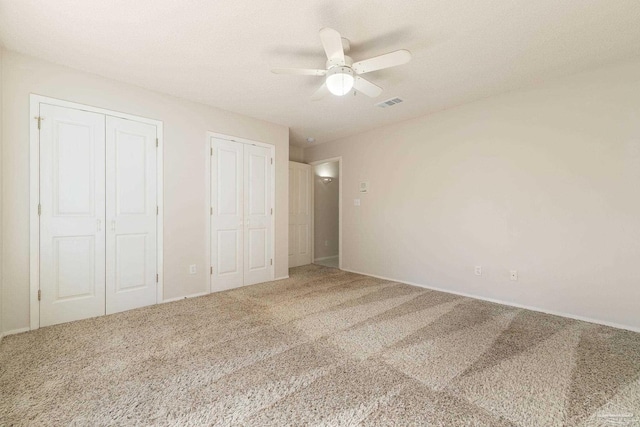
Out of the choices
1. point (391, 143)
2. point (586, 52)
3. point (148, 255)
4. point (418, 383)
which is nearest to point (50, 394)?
point (148, 255)

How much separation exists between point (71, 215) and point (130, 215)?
1.55 feet

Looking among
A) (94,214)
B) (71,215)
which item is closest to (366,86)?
(94,214)

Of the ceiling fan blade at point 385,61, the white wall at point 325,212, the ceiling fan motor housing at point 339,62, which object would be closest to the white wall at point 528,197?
the white wall at point 325,212

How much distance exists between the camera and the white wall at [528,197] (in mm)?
2480

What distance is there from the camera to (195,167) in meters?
3.41

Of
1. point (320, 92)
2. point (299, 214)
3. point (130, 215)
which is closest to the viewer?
point (320, 92)

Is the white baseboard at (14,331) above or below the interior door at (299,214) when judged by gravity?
below

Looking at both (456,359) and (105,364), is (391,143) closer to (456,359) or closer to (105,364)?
(456,359)

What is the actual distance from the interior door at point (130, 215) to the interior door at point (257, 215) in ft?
3.84

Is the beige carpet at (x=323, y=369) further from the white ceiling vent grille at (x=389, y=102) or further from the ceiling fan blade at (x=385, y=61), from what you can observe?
the white ceiling vent grille at (x=389, y=102)

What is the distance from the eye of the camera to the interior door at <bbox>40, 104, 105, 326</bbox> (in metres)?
2.47

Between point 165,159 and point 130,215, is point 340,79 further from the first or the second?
point 130,215

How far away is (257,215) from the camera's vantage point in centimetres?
402

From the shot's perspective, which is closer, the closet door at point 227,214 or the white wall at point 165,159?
the white wall at point 165,159
